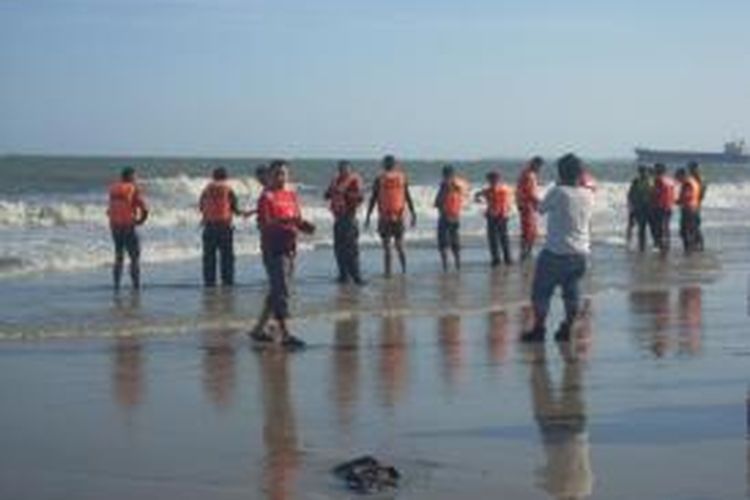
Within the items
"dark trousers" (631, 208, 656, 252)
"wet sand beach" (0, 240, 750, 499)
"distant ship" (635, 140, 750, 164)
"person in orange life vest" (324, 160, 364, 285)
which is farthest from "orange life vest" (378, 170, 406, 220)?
"distant ship" (635, 140, 750, 164)

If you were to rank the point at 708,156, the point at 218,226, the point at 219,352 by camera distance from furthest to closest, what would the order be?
the point at 708,156
the point at 218,226
the point at 219,352

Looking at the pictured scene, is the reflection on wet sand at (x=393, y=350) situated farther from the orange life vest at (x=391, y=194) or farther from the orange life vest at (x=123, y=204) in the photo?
the orange life vest at (x=123, y=204)

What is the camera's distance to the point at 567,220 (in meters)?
13.2

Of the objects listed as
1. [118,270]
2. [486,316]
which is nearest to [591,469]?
[486,316]

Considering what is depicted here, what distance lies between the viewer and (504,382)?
11125 mm

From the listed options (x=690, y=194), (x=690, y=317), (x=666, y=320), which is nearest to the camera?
(x=666, y=320)

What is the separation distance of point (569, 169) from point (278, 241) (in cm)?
260

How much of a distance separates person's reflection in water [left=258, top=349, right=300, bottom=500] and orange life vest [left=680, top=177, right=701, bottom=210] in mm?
16513

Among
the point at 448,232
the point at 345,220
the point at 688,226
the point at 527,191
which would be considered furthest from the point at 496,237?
the point at 688,226

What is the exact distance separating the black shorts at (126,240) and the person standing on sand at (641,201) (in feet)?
35.8

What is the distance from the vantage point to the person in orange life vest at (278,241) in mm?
13711

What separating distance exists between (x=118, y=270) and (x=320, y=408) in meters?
9.99

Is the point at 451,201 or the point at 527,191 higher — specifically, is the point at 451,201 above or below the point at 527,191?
below

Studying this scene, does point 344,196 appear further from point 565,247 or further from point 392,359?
point 392,359
